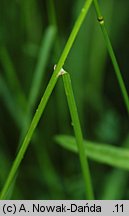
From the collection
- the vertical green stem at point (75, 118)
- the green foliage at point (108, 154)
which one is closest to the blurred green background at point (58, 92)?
the green foliage at point (108, 154)

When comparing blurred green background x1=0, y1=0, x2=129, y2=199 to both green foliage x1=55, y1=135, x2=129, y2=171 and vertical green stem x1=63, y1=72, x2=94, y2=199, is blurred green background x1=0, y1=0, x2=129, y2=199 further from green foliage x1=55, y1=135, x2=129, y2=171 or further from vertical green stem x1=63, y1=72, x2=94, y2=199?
vertical green stem x1=63, y1=72, x2=94, y2=199

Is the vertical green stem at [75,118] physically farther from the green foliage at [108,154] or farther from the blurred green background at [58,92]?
the blurred green background at [58,92]

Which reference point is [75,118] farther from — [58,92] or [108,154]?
[58,92]

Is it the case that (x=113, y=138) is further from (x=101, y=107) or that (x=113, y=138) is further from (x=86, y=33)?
(x=86, y=33)

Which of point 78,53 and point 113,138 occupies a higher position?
point 78,53

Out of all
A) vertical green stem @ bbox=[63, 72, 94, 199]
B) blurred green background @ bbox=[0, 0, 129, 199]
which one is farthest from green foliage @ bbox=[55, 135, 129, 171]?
blurred green background @ bbox=[0, 0, 129, 199]

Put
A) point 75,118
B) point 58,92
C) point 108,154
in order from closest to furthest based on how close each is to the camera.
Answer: point 75,118 → point 108,154 → point 58,92

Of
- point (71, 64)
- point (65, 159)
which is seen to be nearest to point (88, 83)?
point (71, 64)

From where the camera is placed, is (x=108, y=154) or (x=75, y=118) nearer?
(x=75, y=118)

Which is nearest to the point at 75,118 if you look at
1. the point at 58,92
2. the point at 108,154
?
the point at 108,154
